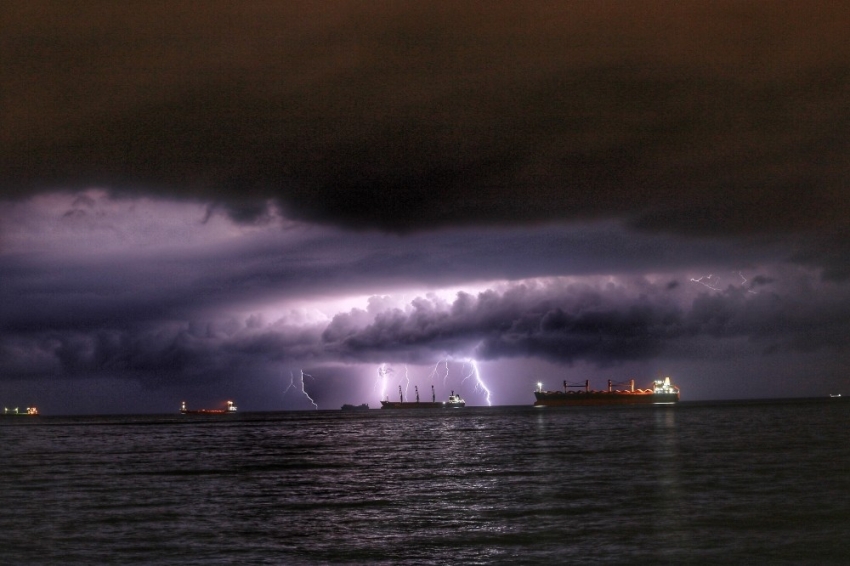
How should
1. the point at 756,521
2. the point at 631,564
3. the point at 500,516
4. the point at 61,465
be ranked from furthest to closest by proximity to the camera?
the point at 61,465 < the point at 500,516 < the point at 756,521 < the point at 631,564

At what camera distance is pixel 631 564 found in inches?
880

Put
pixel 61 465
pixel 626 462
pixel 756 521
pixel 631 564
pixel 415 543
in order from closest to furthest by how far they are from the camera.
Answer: pixel 631 564 < pixel 415 543 < pixel 756 521 < pixel 626 462 < pixel 61 465

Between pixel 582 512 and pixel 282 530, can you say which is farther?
pixel 582 512

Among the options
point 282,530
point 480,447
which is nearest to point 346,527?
point 282,530

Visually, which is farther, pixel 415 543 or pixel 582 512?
pixel 582 512

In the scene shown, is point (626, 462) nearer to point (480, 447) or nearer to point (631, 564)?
point (480, 447)

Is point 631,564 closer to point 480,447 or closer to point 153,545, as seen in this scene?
point 153,545

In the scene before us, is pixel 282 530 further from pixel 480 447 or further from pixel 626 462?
pixel 480 447

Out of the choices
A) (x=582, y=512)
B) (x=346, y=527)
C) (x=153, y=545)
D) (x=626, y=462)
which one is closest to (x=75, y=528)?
(x=153, y=545)

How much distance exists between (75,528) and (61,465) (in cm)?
3660

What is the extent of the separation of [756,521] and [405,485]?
19.8 meters

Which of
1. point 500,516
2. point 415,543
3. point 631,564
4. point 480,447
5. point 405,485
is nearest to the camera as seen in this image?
point 631,564

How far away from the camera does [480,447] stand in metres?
76.2

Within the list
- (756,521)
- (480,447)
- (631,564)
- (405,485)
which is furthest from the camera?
(480,447)
